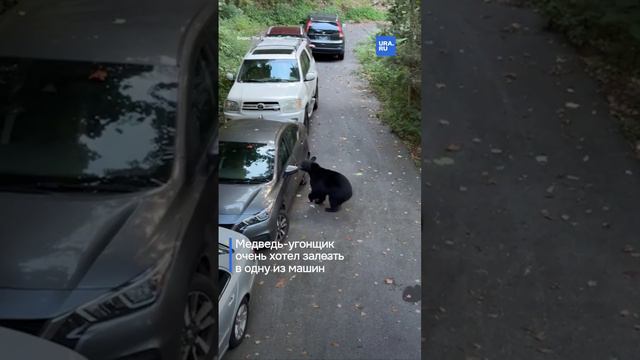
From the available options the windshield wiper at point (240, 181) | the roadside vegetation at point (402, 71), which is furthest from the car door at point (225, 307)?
the roadside vegetation at point (402, 71)

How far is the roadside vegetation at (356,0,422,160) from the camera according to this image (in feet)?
6.67

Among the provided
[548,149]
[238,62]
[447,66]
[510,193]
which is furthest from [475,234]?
[238,62]

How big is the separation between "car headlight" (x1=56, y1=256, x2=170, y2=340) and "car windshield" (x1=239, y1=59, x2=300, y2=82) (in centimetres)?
73

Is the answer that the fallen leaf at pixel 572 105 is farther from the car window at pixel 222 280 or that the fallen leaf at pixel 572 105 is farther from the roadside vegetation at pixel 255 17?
the car window at pixel 222 280

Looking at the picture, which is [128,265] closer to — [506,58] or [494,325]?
[494,325]

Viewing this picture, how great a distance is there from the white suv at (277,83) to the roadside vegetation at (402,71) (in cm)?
22

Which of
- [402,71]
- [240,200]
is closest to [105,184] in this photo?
[240,200]

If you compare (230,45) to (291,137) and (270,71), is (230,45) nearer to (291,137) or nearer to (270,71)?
(270,71)

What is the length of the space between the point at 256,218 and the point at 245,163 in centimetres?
19

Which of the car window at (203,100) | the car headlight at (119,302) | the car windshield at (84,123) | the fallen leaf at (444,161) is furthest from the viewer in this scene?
the fallen leaf at (444,161)

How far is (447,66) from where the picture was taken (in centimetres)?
218

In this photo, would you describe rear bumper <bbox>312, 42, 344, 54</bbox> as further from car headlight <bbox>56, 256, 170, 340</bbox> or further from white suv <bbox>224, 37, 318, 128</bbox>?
car headlight <bbox>56, 256, 170, 340</bbox>

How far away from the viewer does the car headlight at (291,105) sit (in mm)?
2047

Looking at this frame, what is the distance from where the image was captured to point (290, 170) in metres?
1.99
